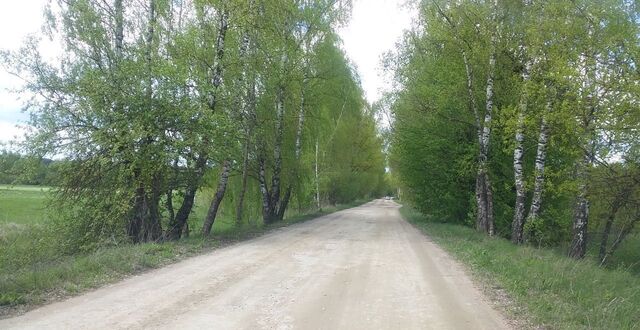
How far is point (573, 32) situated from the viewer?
13.1m

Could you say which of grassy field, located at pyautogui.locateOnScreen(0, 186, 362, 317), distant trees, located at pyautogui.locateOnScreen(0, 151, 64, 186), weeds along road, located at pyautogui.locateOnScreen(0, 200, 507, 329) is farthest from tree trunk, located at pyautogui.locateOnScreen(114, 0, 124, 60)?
weeds along road, located at pyautogui.locateOnScreen(0, 200, 507, 329)

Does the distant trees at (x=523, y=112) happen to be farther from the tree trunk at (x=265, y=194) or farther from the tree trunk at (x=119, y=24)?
the tree trunk at (x=119, y=24)

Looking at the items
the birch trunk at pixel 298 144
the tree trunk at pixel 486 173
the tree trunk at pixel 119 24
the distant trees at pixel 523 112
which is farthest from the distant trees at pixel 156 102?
the tree trunk at pixel 486 173

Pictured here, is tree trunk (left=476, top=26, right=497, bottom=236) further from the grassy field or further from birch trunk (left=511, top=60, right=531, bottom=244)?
the grassy field

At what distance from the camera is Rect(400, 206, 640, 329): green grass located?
22.7 feet

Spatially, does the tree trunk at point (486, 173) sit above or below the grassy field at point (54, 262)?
above

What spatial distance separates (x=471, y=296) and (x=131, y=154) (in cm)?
964

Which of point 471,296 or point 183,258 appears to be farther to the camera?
point 183,258

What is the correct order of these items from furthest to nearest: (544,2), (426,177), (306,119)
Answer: (306,119), (426,177), (544,2)

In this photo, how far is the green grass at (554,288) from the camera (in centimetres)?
692

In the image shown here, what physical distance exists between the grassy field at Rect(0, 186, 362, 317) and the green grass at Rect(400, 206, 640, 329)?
6951mm

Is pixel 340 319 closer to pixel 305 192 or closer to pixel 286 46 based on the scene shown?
pixel 286 46

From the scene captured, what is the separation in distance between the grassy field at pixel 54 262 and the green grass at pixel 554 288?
6.95 metres

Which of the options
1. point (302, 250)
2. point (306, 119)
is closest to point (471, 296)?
point (302, 250)
